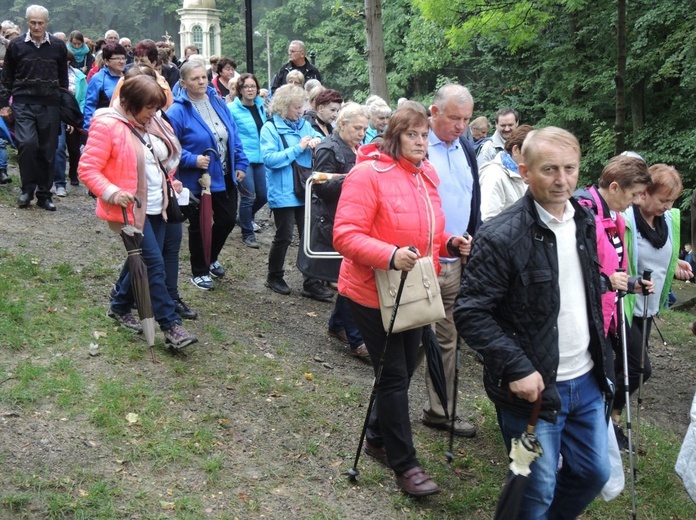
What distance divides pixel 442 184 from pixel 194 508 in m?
2.64

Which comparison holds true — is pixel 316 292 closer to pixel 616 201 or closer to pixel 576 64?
pixel 616 201

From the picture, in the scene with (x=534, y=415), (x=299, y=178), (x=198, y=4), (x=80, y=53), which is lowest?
(x=534, y=415)

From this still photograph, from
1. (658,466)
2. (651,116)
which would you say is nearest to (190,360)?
(658,466)

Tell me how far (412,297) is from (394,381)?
0.51 metres

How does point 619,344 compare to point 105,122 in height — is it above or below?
below

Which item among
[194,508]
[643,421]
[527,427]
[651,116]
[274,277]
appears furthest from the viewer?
[651,116]

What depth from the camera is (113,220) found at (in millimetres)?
5617

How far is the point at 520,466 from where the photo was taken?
350 cm

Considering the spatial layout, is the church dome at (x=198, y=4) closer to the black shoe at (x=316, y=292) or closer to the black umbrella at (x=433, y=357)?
the black shoe at (x=316, y=292)

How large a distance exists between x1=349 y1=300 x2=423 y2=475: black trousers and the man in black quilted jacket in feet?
3.03

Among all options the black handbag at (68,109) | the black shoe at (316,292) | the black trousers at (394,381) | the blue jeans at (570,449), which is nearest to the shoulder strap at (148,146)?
A: the black trousers at (394,381)

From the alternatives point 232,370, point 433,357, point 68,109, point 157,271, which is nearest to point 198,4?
point 68,109

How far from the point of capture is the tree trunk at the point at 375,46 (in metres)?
12.7

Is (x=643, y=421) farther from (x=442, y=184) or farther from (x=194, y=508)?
(x=194, y=508)
